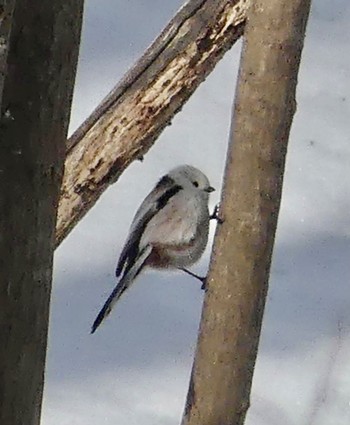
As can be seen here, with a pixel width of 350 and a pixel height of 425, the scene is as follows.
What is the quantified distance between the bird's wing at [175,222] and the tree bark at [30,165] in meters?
0.62

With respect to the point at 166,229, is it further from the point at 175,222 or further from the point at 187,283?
the point at 187,283

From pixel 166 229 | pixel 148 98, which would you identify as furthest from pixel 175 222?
pixel 148 98

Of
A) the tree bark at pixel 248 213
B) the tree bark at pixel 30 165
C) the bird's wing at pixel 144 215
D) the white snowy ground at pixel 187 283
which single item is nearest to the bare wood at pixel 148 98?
the bird's wing at pixel 144 215

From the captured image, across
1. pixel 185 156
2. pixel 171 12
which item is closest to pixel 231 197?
pixel 185 156

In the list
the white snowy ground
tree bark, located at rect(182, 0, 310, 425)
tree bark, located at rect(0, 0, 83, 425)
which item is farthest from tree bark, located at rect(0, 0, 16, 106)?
the white snowy ground

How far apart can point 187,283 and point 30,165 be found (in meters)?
1.30

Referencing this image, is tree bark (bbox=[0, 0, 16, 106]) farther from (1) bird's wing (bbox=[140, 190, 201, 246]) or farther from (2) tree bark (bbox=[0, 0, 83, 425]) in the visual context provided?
(1) bird's wing (bbox=[140, 190, 201, 246])

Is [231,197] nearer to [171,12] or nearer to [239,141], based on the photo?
[239,141]

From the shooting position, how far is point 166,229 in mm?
1118

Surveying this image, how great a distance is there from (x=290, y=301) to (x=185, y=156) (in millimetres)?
322

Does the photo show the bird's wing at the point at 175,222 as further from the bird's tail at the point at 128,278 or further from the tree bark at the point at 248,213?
the tree bark at the point at 248,213

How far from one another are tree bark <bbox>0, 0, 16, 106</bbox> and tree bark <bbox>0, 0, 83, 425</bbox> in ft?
0.16

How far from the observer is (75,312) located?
1674 millimetres

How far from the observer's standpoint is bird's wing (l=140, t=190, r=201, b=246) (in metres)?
1.11
